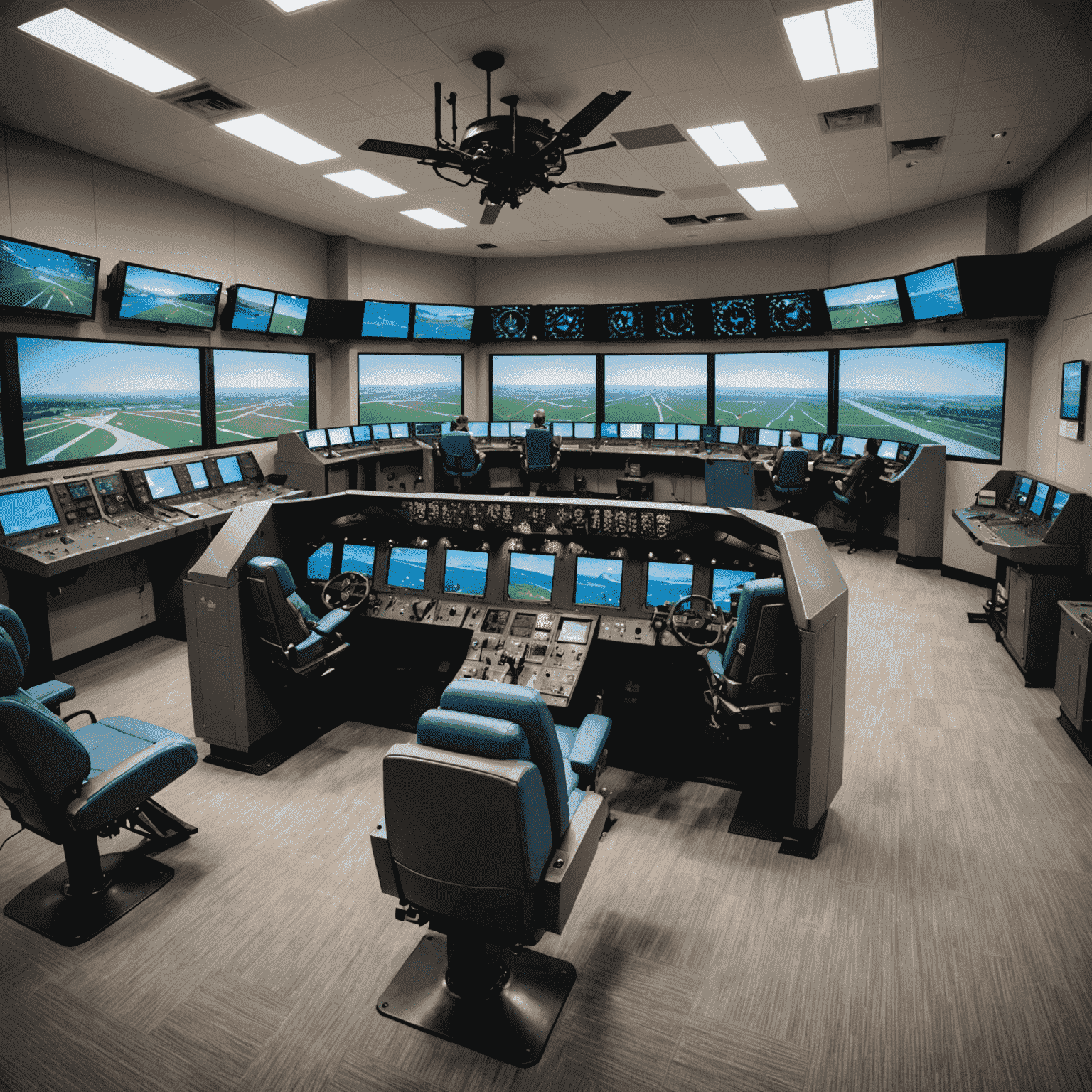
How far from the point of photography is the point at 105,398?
18.3ft

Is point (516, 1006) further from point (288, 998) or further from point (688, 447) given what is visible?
point (688, 447)

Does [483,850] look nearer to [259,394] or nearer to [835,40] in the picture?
[835,40]

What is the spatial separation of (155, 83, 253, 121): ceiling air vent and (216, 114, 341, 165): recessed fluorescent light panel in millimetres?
137

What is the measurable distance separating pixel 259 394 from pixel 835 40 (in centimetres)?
588

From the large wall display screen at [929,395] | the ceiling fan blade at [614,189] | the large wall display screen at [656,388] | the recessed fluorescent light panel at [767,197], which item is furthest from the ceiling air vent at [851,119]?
the large wall display screen at [656,388]

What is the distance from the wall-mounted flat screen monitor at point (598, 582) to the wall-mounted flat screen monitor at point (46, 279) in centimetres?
404

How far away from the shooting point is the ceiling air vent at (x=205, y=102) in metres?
4.16

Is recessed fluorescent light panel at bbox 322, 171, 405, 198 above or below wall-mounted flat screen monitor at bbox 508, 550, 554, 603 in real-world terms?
above

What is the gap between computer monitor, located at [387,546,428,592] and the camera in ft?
13.0

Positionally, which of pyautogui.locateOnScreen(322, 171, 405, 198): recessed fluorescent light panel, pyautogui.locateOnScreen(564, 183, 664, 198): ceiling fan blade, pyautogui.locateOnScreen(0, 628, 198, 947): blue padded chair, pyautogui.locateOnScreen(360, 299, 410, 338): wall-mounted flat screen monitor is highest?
pyautogui.locateOnScreen(322, 171, 405, 198): recessed fluorescent light panel

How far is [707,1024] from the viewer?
205 centimetres

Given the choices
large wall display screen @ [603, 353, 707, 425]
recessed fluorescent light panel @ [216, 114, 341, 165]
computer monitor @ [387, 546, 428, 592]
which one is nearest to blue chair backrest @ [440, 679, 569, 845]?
computer monitor @ [387, 546, 428, 592]

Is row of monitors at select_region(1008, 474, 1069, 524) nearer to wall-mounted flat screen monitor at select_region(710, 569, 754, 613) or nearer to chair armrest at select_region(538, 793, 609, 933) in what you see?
wall-mounted flat screen monitor at select_region(710, 569, 754, 613)

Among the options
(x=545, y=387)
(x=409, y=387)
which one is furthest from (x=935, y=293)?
(x=409, y=387)
